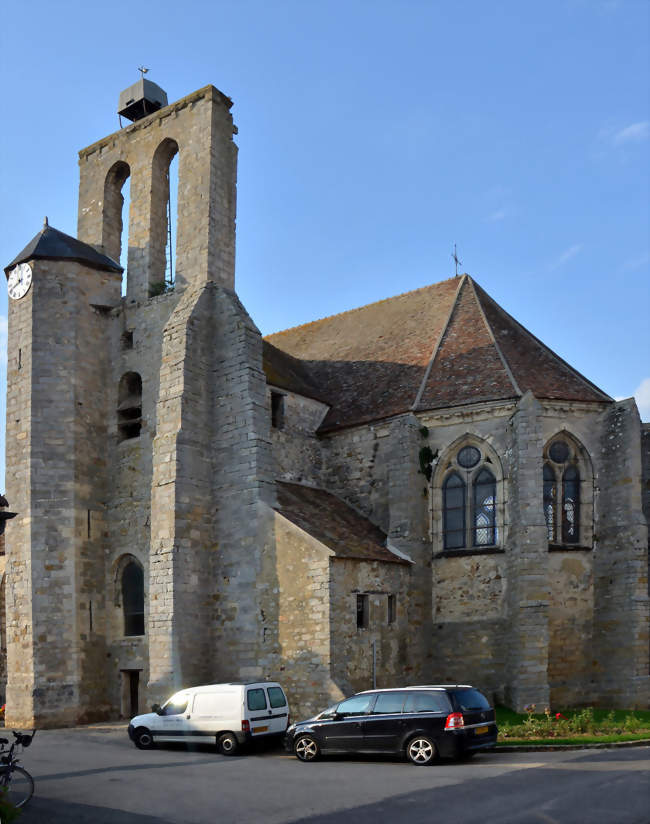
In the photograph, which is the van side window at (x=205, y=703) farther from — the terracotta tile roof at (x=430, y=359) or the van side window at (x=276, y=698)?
the terracotta tile roof at (x=430, y=359)

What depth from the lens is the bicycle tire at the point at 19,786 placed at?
450 inches

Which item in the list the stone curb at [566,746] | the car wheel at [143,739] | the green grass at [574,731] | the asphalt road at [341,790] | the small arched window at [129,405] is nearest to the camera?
the asphalt road at [341,790]

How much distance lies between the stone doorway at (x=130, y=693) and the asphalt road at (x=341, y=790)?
7.01m

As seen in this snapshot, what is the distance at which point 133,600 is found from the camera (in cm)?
2423

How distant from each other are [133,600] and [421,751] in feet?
38.6

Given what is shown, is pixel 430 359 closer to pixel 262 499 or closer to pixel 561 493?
pixel 561 493

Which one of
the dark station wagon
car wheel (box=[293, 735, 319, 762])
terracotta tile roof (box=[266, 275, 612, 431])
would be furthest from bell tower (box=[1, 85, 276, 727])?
the dark station wagon

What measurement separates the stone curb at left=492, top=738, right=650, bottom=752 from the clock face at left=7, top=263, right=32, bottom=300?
57.6ft

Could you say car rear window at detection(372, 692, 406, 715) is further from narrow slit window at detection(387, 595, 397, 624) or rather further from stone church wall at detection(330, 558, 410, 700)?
narrow slit window at detection(387, 595, 397, 624)

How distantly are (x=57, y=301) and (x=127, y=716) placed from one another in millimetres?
11472

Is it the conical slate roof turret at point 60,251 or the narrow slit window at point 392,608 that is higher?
the conical slate roof turret at point 60,251

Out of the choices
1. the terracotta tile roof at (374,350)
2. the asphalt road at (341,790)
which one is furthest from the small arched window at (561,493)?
the asphalt road at (341,790)

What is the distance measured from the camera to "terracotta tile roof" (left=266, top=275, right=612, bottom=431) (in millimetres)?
24344

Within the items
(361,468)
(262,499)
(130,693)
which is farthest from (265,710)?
(361,468)
